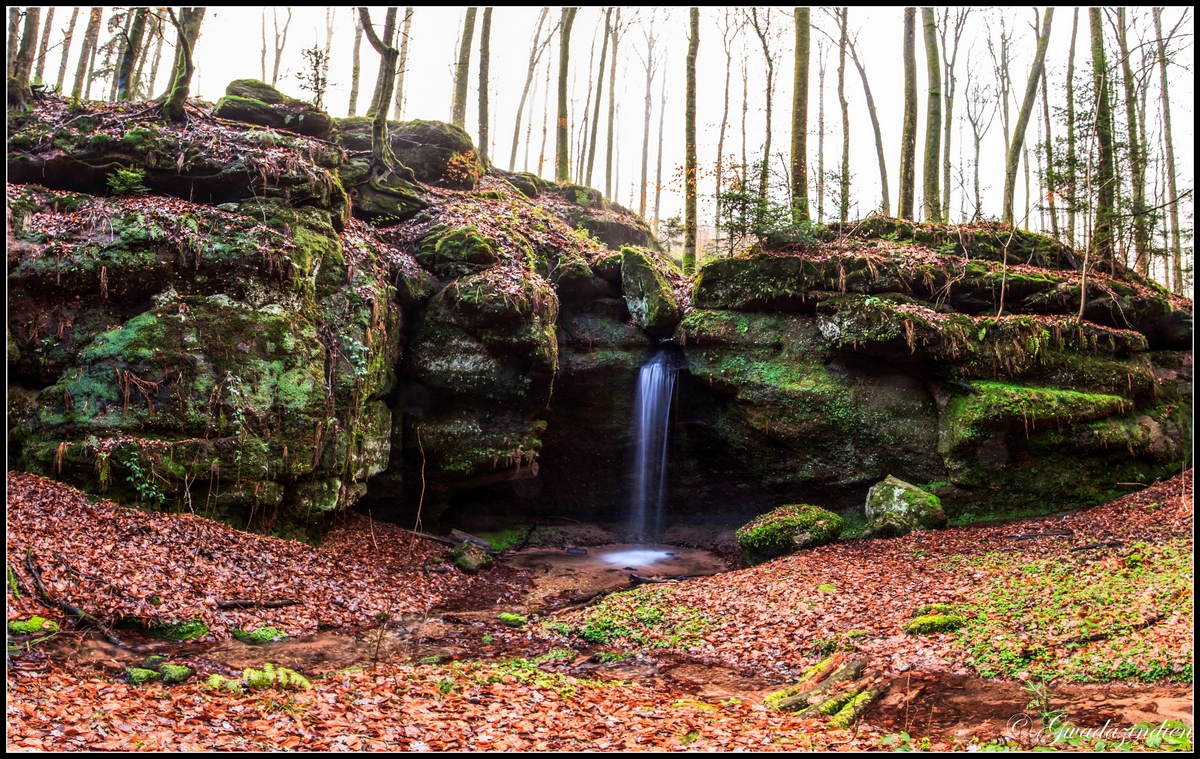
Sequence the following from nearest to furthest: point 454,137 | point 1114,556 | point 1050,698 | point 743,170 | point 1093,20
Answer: point 1050,698
point 1114,556
point 1093,20
point 743,170
point 454,137

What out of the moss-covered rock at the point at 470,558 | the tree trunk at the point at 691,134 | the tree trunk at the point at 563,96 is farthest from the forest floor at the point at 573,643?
the tree trunk at the point at 563,96

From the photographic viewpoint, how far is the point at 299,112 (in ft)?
47.9

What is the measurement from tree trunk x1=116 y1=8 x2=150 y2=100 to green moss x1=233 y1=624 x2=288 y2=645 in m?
11.0

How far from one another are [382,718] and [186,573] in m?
3.99

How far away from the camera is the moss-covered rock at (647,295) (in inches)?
553

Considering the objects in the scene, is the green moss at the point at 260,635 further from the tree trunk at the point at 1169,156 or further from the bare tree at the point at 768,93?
the tree trunk at the point at 1169,156

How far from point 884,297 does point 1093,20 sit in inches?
333

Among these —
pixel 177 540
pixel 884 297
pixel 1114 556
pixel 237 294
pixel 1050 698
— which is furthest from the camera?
pixel 884 297

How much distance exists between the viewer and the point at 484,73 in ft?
63.1

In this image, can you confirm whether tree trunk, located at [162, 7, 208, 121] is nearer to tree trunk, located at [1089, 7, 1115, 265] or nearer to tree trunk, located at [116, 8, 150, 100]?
tree trunk, located at [116, 8, 150, 100]

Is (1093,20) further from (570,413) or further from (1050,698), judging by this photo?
(1050,698)

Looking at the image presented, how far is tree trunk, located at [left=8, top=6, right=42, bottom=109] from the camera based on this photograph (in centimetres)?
1123

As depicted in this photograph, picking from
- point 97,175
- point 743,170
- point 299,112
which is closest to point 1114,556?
point 743,170

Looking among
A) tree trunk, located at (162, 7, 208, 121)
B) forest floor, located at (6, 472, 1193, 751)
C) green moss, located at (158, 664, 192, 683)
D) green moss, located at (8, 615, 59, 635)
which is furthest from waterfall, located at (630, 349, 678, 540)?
green moss, located at (8, 615, 59, 635)
